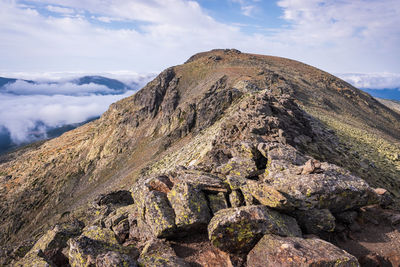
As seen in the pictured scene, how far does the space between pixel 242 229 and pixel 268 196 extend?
2470 millimetres

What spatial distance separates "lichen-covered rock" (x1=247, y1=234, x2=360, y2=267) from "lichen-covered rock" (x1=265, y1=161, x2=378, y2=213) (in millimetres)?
2688

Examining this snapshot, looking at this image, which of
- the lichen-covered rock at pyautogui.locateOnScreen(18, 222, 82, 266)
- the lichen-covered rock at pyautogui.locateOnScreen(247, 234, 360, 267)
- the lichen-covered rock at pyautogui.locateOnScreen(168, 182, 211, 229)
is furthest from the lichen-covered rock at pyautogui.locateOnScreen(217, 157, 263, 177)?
the lichen-covered rock at pyautogui.locateOnScreen(18, 222, 82, 266)

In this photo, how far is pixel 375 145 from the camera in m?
44.4

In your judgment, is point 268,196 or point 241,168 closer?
point 268,196

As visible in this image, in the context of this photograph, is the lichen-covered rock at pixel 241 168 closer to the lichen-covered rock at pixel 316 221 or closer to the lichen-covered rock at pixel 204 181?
the lichen-covered rock at pixel 204 181

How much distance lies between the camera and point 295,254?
391 inches

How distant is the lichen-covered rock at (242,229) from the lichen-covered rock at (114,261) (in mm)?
3888

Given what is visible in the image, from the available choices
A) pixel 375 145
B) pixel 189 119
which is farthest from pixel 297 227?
pixel 189 119

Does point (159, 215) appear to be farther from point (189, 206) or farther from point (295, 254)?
point (295, 254)

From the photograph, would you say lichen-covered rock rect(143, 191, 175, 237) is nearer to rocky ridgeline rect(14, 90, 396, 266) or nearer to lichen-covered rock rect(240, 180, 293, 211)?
rocky ridgeline rect(14, 90, 396, 266)

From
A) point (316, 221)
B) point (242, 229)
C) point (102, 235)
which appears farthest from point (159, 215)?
point (316, 221)

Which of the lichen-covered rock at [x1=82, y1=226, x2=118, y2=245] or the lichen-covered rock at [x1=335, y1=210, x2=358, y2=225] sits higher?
the lichen-covered rock at [x1=335, y1=210, x2=358, y2=225]

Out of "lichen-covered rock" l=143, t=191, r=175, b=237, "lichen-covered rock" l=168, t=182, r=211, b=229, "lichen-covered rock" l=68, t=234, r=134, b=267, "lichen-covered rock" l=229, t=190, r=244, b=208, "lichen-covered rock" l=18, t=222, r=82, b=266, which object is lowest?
"lichen-covered rock" l=18, t=222, r=82, b=266

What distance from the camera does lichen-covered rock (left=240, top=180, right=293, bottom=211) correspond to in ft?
40.4
